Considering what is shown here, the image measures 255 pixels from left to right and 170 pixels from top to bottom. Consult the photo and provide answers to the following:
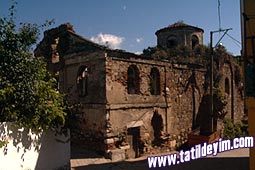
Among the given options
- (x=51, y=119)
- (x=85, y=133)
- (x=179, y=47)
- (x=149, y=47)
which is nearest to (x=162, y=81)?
(x=85, y=133)

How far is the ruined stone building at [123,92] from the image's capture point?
1236 centimetres

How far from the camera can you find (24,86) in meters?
7.83

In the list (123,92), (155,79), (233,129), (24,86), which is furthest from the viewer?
(233,129)

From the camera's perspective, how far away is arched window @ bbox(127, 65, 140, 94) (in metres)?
13.7

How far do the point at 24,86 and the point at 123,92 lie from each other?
5665 millimetres

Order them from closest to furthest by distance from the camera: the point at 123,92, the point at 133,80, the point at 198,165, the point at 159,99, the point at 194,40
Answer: the point at 198,165, the point at 123,92, the point at 133,80, the point at 159,99, the point at 194,40

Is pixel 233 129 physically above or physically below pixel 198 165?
above

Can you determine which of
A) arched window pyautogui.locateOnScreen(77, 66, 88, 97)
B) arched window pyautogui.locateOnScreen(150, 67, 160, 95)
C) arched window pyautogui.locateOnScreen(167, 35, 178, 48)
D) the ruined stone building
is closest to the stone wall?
the ruined stone building

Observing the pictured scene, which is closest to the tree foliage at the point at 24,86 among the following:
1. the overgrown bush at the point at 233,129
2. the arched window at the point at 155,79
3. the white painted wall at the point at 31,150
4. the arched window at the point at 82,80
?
the white painted wall at the point at 31,150

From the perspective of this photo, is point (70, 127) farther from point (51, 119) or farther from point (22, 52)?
point (22, 52)

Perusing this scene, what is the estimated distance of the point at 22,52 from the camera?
27.1 feet

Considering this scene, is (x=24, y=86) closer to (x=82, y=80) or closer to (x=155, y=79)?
(x=82, y=80)

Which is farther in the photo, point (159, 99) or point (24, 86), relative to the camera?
point (159, 99)

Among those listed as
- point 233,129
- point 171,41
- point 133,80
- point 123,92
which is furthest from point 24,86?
point 171,41
